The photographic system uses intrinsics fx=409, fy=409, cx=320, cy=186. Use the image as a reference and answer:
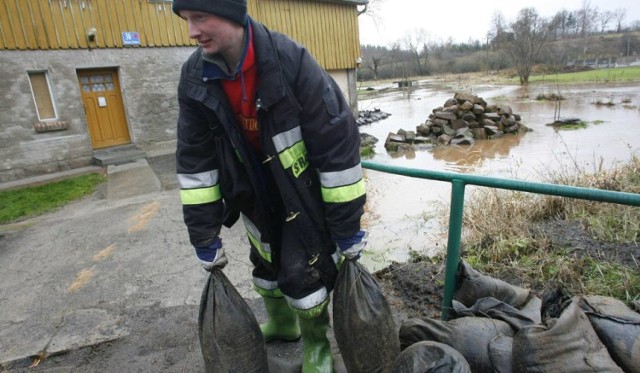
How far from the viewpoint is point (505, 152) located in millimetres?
11188

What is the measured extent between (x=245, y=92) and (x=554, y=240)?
289 cm

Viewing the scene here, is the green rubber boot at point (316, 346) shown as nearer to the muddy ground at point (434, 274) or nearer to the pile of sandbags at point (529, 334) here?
the pile of sandbags at point (529, 334)

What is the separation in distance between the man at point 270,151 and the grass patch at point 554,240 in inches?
70.5

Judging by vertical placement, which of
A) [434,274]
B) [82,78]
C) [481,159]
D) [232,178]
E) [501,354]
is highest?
[82,78]

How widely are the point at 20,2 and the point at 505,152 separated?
12.2 meters

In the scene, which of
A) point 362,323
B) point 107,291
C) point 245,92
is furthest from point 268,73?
point 107,291

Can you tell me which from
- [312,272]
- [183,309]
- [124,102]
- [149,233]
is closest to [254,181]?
[312,272]

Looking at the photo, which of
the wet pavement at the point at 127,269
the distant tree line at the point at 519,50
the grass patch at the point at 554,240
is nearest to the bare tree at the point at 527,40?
the distant tree line at the point at 519,50

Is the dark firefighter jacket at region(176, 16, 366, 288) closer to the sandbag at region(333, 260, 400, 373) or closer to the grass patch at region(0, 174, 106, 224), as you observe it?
the sandbag at region(333, 260, 400, 373)

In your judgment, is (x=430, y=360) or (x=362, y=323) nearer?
(x=430, y=360)

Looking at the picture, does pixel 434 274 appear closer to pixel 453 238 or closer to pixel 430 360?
pixel 453 238

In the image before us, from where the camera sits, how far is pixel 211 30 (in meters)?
1.61

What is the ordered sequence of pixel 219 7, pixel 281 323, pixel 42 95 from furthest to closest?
1. pixel 42 95
2. pixel 281 323
3. pixel 219 7

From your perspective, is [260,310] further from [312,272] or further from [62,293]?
[62,293]
